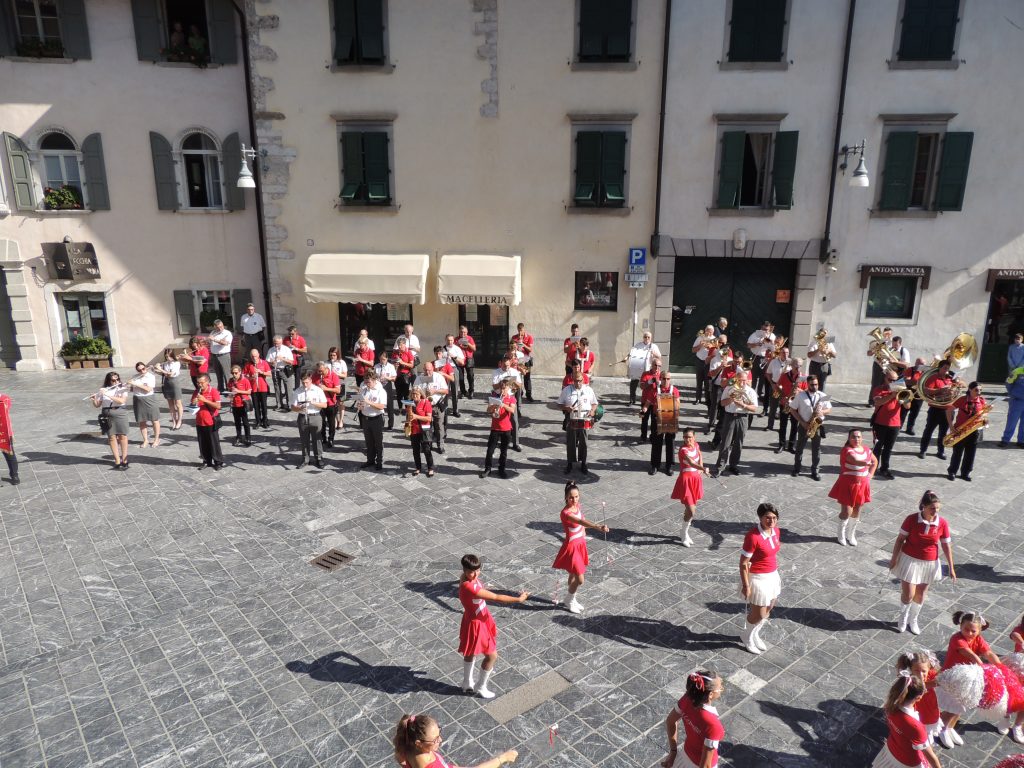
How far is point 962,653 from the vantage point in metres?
6.08

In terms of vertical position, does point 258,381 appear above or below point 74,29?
below

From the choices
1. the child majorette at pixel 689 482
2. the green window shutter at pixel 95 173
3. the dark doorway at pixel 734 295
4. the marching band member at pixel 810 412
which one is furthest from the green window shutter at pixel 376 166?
the child majorette at pixel 689 482

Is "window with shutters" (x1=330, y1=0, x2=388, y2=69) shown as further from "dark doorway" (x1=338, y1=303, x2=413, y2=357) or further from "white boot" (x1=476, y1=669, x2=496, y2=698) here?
"white boot" (x1=476, y1=669, x2=496, y2=698)

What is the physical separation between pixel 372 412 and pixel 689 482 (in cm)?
572

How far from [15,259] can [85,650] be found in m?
16.1

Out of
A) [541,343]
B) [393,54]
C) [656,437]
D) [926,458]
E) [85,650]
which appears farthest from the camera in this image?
[541,343]

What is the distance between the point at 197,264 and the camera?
1973 cm

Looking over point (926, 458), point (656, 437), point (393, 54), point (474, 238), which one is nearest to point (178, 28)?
point (393, 54)

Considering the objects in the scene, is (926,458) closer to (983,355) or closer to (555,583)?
(983,355)

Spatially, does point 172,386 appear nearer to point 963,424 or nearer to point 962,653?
point 962,653

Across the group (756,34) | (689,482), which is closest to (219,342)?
(689,482)

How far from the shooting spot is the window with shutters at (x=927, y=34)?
16406mm

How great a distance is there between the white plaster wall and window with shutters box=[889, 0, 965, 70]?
55.9 ft

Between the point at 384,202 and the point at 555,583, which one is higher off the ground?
the point at 384,202
